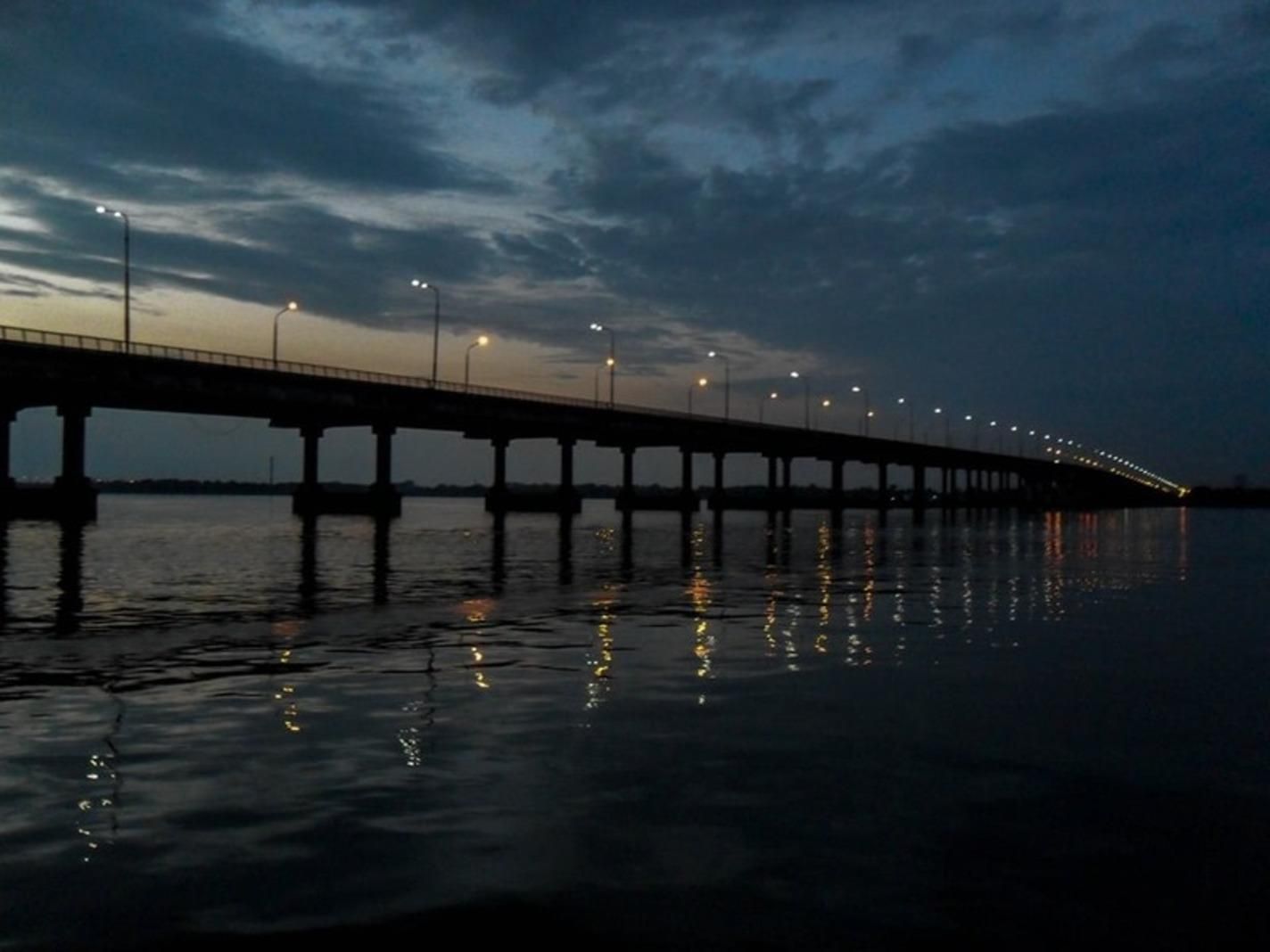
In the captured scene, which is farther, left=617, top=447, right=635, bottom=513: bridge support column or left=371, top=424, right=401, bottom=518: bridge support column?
left=617, top=447, right=635, bottom=513: bridge support column

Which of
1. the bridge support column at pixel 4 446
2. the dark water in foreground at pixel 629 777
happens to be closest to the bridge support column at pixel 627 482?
the bridge support column at pixel 4 446

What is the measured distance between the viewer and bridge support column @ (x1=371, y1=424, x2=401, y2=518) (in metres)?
111

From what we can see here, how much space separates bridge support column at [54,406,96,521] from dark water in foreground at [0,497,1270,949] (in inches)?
2426

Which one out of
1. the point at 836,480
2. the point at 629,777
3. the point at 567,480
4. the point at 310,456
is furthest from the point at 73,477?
the point at 836,480

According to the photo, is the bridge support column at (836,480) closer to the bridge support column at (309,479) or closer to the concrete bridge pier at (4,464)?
the bridge support column at (309,479)

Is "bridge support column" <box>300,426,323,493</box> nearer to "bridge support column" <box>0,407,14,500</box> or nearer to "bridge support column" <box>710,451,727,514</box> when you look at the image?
"bridge support column" <box>0,407,14,500</box>

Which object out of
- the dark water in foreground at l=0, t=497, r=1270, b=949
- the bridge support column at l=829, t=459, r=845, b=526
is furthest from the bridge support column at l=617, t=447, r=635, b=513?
the dark water in foreground at l=0, t=497, r=1270, b=949

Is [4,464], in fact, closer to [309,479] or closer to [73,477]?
[73,477]

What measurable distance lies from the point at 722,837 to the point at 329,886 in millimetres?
2865

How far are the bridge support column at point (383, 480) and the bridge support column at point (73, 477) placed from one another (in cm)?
2754

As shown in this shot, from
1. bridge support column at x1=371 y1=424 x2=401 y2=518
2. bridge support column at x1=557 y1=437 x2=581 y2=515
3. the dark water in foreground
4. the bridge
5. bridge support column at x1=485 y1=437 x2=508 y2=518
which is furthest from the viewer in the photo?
bridge support column at x1=557 y1=437 x2=581 y2=515

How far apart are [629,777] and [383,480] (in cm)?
10600

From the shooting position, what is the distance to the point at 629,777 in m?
11.5

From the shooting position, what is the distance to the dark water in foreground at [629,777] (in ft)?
25.9
